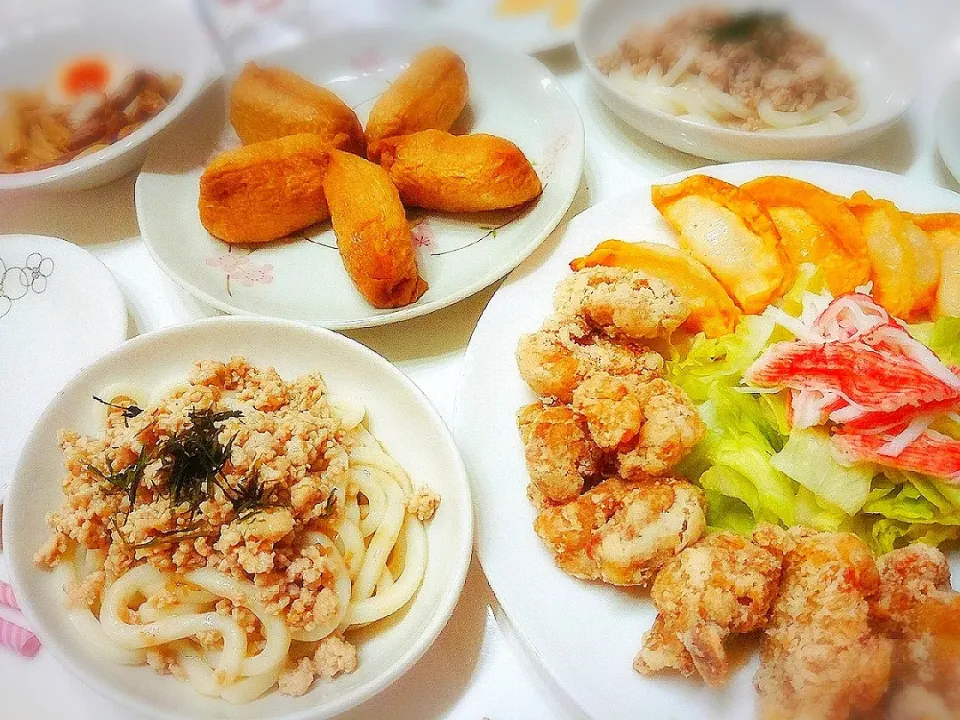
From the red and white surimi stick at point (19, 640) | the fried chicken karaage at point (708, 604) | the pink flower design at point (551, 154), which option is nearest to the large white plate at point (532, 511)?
the fried chicken karaage at point (708, 604)

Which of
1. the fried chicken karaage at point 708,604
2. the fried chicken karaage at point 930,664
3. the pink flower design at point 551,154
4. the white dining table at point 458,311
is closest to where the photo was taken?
the fried chicken karaage at point 930,664

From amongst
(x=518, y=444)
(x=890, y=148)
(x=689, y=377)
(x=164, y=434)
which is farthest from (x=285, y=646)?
(x=890, y=148)

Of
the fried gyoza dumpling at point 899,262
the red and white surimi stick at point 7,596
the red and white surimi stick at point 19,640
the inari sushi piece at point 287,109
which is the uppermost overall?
the inari sushi piece at point 287,109

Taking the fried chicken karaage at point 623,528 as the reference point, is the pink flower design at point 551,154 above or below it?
above

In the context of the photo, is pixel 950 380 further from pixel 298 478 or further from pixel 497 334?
pixel 298 478

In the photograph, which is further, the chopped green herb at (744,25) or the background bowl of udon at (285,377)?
the chopped green herb at (744,25)

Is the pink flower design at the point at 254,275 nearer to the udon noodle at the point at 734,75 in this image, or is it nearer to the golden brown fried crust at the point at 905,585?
the udon noodle at the point at 734,75

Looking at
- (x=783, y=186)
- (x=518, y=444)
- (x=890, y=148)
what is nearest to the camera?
(x=518, y=444)

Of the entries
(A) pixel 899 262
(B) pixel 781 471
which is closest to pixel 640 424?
(B) pixel 781 471
